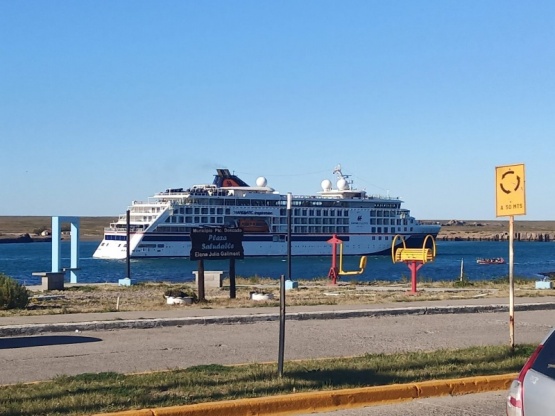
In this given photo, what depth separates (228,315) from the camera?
12.9 m

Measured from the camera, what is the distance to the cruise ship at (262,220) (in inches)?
2881

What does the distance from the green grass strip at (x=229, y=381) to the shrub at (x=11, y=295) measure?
26.1ft

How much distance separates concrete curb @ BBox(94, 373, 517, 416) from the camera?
246 inches

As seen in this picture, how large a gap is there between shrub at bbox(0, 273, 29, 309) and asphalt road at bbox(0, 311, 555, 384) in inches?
167

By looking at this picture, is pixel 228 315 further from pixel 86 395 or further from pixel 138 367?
pixel 86 395

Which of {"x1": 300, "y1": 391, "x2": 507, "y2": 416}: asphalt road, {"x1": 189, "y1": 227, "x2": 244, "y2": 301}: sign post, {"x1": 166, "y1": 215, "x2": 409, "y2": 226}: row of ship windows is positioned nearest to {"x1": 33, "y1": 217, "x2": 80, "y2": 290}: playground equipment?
{"x1": 189, "y1": 227, "x2": 244, "y2": 301}: sign post

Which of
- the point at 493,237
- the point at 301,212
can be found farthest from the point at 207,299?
the point at 493,237

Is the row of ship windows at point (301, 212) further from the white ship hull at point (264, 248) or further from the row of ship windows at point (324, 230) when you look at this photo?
the white ship hull at point (264, 248)

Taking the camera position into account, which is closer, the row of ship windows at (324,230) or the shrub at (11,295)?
the shrub at (11,295)

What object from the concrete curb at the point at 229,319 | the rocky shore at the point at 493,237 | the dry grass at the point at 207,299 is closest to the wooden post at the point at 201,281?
the dry grass at the point at 207,299

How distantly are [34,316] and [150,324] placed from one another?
206 centimetres

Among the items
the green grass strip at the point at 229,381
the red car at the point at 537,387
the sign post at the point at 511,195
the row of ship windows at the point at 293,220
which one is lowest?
the green grass strip at the point at 229,381

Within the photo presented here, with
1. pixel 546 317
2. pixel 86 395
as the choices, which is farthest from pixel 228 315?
pixel 86 395

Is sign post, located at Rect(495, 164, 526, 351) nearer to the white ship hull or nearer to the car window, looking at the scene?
the car window
